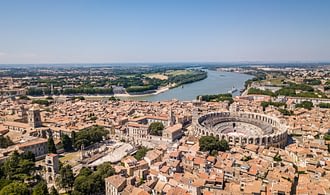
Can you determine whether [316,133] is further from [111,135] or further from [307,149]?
[111,135]

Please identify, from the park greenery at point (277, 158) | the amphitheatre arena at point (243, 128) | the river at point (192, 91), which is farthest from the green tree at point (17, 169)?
the river at point (192, 91)

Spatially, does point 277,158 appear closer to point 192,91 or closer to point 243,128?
point 243,128

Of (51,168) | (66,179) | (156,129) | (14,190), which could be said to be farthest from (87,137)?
(14,190)

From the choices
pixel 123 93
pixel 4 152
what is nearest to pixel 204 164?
pixel 4 152

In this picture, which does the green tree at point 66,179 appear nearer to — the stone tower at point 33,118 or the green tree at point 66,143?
the green tree at point 66,143

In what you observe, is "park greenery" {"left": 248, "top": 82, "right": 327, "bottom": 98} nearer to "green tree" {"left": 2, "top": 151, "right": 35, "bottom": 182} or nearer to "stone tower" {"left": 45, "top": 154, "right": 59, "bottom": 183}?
"stone tower" {"left": 45, "top": 154, "right": 59, "bottom": 183}

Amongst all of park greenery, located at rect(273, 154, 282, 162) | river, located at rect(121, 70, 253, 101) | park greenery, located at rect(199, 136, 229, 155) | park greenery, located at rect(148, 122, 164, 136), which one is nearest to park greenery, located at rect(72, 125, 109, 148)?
park greenery, located at rect(148, 122, 164, 136)
